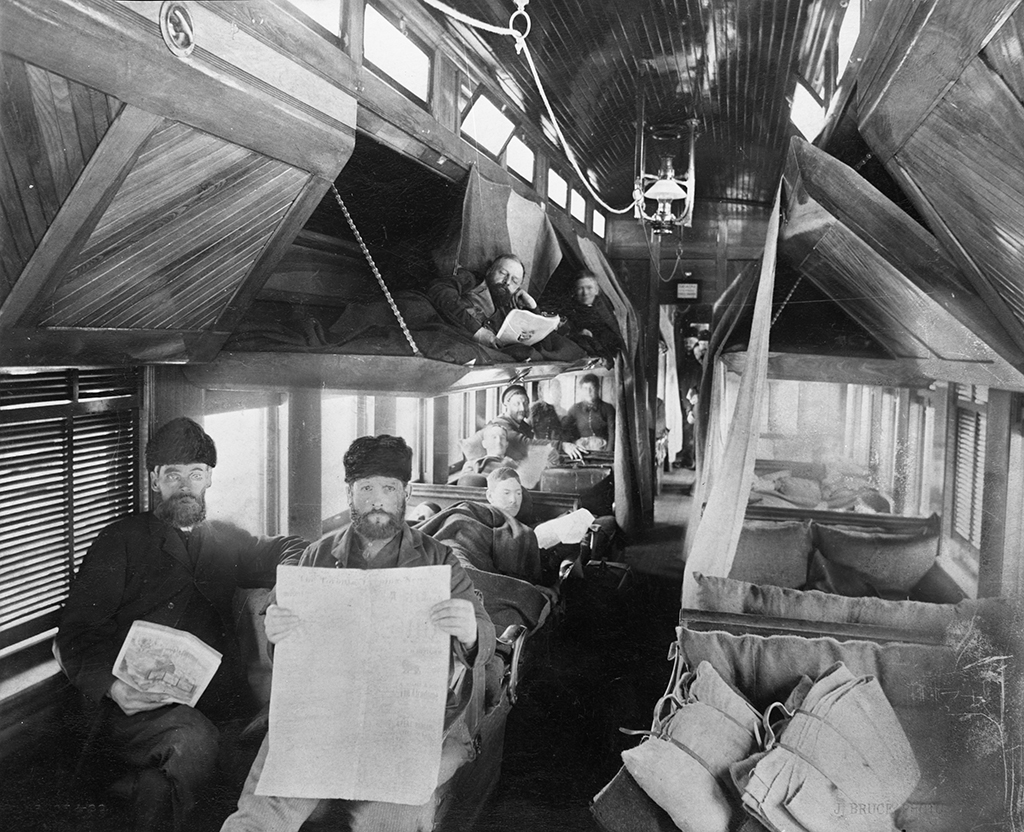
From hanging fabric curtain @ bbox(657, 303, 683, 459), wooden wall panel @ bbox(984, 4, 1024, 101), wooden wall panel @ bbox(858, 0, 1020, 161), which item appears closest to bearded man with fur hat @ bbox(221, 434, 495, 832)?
hanging fabric curtain @ bbox(657, 303, 683, 459)

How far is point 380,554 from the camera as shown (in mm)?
2148

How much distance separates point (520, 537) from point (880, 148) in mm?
1396

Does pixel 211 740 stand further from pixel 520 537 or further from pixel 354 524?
pixel 520 537

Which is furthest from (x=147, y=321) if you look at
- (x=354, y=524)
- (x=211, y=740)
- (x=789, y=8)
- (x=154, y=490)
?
(x=789, y=8)

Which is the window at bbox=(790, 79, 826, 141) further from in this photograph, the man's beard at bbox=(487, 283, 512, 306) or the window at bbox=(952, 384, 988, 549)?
the man's beard at bbox=(487, 283, 512, 306)

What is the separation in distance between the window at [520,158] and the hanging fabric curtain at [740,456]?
67 centimetres

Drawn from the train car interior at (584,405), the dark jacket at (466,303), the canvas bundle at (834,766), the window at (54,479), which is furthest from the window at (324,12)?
the canvas bundle at (834,766)

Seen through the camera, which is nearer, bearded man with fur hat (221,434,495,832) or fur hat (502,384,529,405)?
bearded man with fur hat (221,434,495,832)

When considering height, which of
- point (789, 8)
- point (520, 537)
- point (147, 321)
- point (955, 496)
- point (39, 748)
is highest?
point (789, 8)

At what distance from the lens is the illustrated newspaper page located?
6.75 ft

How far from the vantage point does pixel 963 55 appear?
1500mm

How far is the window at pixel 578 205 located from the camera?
2.19 metres

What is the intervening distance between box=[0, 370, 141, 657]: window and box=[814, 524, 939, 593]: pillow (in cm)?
195

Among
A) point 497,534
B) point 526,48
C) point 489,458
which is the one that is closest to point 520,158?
point 526,48
